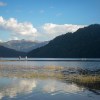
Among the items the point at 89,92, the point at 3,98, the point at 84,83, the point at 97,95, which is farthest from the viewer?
the point at 84,83

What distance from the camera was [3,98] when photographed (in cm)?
3344

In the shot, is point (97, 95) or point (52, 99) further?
point (97, 95)

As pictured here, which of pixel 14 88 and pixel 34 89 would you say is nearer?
pixel 34 89

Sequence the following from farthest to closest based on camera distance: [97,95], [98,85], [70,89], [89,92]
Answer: [98,85] → [70,89] → [89,92] → [97,95]

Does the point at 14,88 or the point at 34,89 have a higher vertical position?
the point at 14,88

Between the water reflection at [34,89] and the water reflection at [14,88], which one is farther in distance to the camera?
→ the water reflection at [34,89]

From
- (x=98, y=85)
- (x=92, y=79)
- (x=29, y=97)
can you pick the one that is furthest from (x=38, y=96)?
(x=92, y=79)

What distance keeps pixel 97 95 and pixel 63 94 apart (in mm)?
4443

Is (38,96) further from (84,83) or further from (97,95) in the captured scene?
(84,83)

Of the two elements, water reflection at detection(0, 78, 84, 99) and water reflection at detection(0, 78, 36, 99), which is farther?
water reflection at detection(0, 78, 84, 99)

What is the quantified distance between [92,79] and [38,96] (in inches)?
775

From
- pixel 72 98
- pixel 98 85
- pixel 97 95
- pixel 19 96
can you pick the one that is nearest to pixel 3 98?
pixel 19 96

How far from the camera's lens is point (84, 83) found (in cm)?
4984

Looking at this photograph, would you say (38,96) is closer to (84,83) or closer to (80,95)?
(80,95)
